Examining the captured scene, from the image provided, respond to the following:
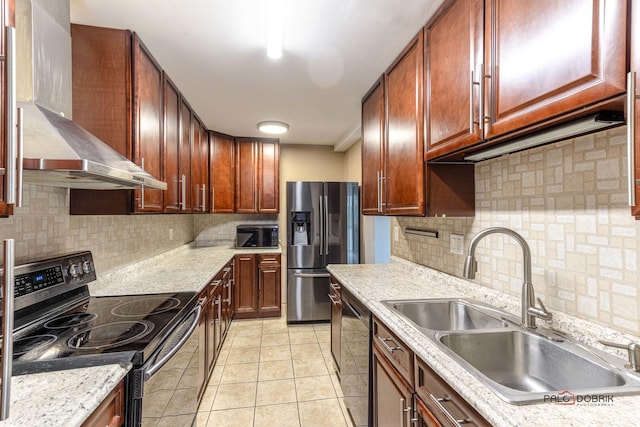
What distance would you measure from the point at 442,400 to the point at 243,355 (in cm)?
240

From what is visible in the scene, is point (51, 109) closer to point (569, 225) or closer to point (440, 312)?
point (440, 312)

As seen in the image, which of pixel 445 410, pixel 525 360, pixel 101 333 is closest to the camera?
pixel 445 410

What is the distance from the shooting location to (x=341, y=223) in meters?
3.81

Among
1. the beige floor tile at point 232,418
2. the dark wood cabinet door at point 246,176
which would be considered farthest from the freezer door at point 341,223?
the beige floor tile at point 232,418

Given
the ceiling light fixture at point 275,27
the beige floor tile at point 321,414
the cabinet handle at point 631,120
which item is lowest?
the beige floor tile at point 321,414

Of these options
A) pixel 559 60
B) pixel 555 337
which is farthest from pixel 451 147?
pixel 555 337

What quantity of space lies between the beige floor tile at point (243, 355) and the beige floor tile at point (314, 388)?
1.91ft

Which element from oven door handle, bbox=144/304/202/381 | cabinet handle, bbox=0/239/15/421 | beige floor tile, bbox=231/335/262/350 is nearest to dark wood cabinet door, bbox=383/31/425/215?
oven door handle, bbox=144/304/202/381

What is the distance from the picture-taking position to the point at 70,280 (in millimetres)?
1547

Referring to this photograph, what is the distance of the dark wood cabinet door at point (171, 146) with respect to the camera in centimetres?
226

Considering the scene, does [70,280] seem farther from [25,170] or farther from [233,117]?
[233,117]

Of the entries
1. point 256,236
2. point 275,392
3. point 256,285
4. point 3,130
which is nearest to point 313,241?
point 256,236

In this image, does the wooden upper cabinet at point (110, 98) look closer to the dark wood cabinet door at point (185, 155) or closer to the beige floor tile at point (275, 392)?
the dark wood cabinet door at point (185, 155)

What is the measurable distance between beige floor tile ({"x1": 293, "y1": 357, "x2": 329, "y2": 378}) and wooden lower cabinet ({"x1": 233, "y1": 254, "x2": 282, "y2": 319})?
3.82ft
